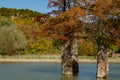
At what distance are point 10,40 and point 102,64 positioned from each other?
42.3 meters

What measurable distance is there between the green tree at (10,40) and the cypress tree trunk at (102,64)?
135 feet

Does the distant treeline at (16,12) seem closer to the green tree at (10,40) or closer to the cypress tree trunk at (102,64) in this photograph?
the green tree at (10,40)

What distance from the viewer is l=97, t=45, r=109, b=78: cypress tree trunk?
99.8ft

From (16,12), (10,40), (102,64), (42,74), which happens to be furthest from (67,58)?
(16,12)

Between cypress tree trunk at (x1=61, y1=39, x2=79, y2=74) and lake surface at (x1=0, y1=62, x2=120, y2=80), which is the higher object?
cypress tree trunk at (x1=61, y1=39, x2=79, y2=74)

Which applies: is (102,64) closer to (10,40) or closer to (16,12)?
(10,40)

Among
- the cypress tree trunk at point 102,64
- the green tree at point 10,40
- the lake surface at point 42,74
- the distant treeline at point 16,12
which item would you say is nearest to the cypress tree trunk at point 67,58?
the lake surface at point 42,74

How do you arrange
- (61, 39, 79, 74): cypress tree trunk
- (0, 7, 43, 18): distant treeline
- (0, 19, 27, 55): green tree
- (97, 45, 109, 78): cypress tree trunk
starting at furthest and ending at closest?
(0, 7, 43, 18): distant treeline → (0, 19, 27, 55): green tree → (61, 39, 79, 74): cypress tree trunk → (97, 45, 109, 78): cypress tree trunk

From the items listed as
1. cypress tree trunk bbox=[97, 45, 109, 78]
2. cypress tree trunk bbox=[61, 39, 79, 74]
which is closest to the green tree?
cypress tree trunk bbox=[61, 39, 79, 74]

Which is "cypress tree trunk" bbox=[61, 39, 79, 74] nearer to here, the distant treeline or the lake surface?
the lake surface

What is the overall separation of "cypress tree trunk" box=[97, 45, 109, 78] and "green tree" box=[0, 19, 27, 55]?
4110 cm

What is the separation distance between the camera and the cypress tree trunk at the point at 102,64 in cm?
3041

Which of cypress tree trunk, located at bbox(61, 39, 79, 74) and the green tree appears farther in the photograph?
the green tree

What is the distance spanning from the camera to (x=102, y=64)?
100 ft
